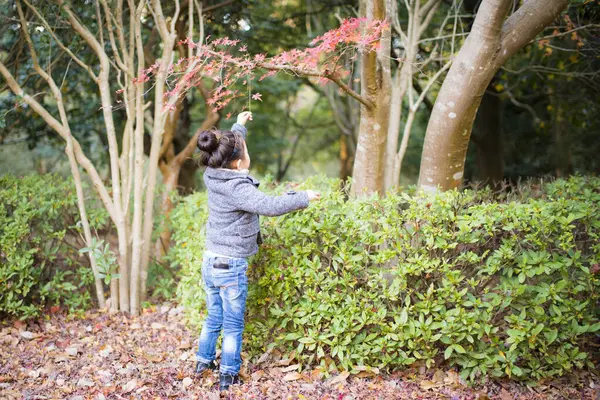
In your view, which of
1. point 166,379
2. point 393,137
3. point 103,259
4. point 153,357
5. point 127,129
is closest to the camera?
point 166,379

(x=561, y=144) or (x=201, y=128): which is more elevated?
(x=561, y=144)

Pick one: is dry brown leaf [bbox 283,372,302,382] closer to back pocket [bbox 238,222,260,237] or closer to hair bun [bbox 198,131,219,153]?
back pocket [bbox 238,222,260,237]

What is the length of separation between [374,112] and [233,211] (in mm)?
1542

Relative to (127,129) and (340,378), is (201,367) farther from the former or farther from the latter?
(127,129)

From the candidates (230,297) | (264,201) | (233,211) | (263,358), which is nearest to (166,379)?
(263,358)

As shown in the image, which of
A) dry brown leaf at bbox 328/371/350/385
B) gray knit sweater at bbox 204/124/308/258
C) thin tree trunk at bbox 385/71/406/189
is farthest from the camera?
thin tree trunk at bbox 385/71/406/189

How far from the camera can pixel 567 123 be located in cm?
983

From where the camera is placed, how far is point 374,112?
3.96 metres

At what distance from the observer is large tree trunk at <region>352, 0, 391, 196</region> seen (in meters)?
3.76

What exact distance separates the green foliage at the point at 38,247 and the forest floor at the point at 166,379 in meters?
0.39

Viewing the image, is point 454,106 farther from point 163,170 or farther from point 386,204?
point 163,170

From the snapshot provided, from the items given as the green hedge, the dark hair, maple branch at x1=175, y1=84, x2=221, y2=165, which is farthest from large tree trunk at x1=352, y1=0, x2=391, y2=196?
maple branch at x1=175, y1=84, x2=221, y2=165

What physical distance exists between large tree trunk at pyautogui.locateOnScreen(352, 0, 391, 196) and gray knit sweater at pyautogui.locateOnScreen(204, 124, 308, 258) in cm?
114

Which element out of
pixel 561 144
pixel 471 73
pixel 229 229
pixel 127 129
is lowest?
pixel 229 229
